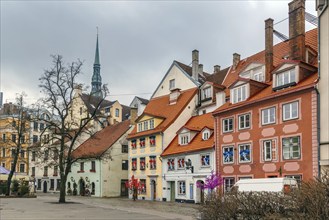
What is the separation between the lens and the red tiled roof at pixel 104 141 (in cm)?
5734

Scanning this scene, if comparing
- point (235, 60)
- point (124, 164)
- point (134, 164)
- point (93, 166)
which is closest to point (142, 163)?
point (134, 164)

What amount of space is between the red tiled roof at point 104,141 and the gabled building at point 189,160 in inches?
502

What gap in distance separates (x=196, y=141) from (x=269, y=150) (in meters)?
11.5

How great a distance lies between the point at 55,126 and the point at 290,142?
74.4 ft

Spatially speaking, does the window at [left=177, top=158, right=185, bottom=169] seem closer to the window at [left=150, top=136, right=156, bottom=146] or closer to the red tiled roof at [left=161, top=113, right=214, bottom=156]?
the red tiled roof at [left=161, top=113, right=214, bottom=156]

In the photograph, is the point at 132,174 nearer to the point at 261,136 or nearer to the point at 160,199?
the point at 160,199

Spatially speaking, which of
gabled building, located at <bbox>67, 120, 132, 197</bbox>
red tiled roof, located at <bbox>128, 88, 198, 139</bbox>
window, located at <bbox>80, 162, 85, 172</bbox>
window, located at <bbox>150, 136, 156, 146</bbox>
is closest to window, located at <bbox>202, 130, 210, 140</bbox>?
red tiled roof, located at <bbox>128, 88, 198, 139</bbox>

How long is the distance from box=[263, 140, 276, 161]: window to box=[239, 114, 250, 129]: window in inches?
100

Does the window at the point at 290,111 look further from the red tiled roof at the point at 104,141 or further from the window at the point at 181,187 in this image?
the red tiled roof at the point at 104,141

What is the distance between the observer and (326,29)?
27844mm

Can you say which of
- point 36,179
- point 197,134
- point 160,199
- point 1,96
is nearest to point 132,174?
point 160,199

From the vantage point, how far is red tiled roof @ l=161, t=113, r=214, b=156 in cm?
4019

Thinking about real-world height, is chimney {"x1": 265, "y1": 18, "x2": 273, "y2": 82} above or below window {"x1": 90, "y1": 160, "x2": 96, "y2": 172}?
above

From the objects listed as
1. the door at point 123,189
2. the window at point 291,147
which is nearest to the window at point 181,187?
the window at point 291,147
